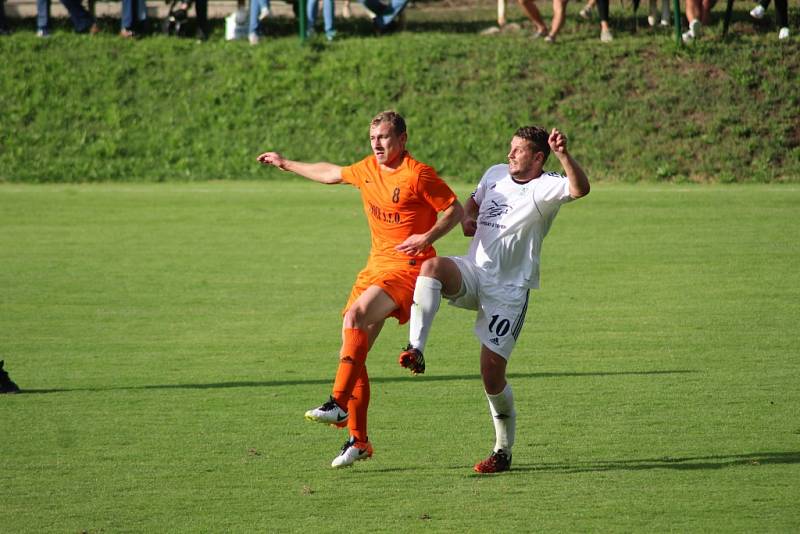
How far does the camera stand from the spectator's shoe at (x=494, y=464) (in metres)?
7.14

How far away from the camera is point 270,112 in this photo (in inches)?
872

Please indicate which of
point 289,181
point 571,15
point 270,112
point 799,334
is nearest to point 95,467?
point 799,334

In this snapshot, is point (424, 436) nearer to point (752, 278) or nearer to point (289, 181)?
point (752, 278)

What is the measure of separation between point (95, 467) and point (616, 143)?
1474cm

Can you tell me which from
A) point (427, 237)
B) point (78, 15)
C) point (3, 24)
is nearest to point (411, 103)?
point (78, 15)

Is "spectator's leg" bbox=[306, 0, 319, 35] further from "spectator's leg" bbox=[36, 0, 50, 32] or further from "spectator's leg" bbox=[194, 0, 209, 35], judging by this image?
"spectator's leg" bbox=[36, 0, 50, 32]

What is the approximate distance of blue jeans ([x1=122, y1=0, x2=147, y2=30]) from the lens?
80.3 feet

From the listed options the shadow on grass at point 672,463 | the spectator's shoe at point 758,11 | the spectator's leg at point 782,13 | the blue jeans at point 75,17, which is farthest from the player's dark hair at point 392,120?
the blue jeans at point 75,17

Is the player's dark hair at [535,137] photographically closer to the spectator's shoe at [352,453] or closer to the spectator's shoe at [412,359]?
the spectator's shoe at [412,359]

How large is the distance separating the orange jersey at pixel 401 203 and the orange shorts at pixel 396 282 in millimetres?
48

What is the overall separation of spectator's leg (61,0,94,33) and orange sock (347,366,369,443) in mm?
19094

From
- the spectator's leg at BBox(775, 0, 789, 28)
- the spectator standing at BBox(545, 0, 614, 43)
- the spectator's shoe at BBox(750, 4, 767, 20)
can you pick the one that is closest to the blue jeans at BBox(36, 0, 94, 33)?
the spectator standing at BBox(545, 0, 614, 43)

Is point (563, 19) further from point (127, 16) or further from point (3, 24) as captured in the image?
point (3, 24)

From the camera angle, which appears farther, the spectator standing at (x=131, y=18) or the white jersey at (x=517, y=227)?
the spectator standing at (x=131, y=18)
